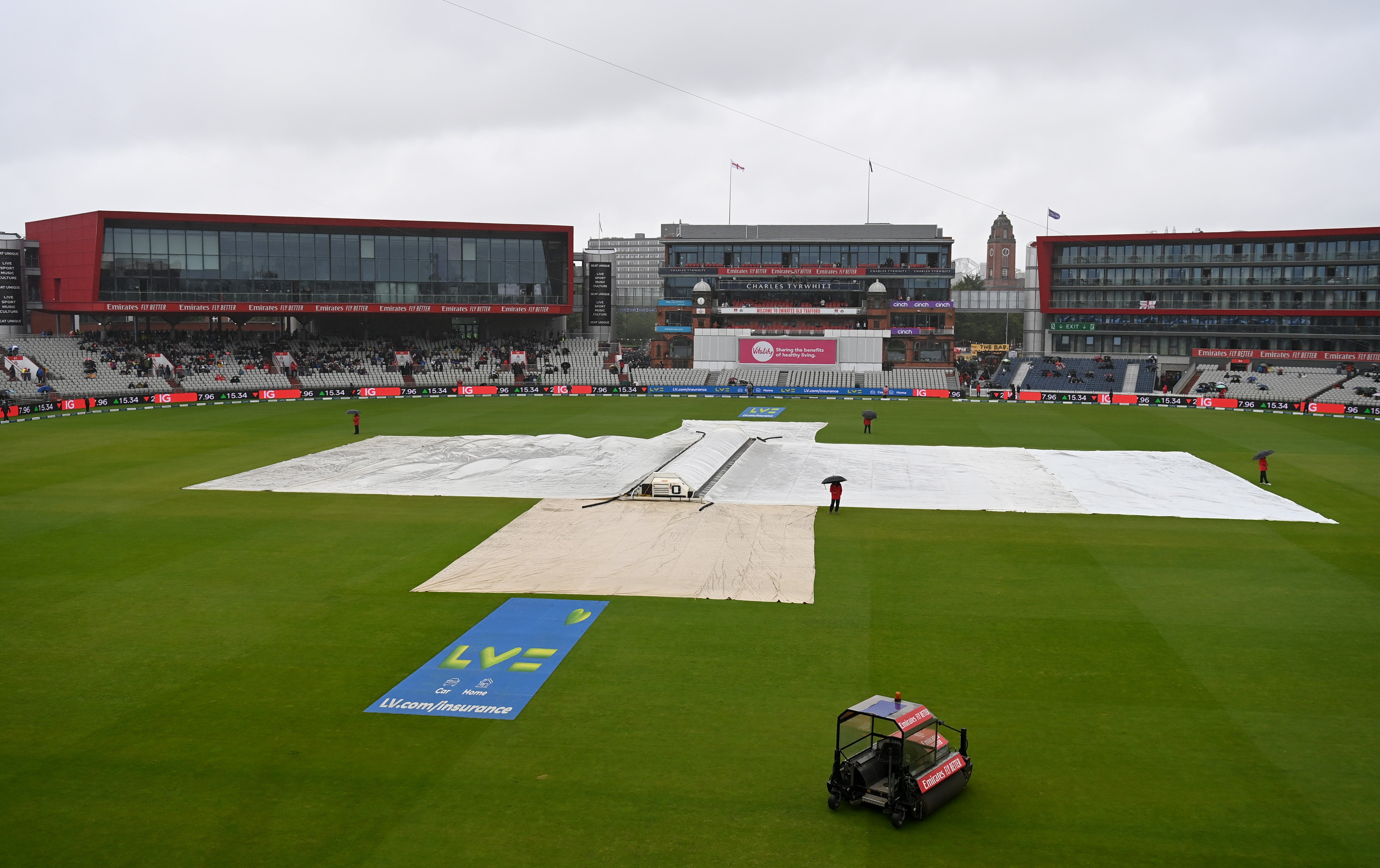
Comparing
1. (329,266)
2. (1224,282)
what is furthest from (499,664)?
(1224,282)

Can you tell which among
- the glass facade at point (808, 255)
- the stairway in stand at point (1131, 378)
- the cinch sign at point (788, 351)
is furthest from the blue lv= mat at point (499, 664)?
the glass facade at point (808, 255)

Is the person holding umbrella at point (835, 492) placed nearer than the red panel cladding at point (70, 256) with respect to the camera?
Yes

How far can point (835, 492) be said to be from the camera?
3272 cm

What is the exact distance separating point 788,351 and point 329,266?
46283mm

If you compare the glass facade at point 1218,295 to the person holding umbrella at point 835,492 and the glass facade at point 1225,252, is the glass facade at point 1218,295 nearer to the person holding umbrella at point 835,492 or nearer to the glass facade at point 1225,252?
the glass facade at point 1225,252

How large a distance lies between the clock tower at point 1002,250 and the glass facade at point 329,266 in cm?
12503

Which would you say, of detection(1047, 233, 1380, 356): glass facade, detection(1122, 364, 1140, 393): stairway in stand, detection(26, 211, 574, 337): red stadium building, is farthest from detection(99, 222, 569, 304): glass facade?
detection(1047, 233, 1380, 356): glass facade

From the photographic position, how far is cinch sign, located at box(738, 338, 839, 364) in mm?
99125

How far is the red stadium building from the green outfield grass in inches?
2472

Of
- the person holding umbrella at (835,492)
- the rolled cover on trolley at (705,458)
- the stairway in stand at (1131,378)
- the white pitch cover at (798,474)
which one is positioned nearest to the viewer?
the person holding umbrella at (835,492)

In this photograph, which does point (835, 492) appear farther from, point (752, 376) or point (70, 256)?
point (70, 256)

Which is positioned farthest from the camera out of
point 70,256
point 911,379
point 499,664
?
point 911,379

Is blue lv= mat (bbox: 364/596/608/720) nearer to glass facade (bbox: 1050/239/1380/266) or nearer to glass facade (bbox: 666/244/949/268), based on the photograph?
glass facade (bbox: 666/244/949/268)

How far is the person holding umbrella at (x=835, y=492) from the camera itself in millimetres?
31797
